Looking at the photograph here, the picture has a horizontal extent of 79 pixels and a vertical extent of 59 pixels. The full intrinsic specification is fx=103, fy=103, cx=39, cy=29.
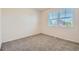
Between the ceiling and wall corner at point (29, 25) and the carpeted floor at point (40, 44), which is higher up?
the ceiling and wall corner at point (29, 25)

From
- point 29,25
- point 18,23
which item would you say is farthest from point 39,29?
point 18,23

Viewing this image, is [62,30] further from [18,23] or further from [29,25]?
[18,23]

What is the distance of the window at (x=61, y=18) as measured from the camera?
1.43m

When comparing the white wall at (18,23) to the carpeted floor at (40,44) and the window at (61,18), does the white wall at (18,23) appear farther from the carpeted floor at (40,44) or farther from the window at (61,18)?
the window at (61,18)

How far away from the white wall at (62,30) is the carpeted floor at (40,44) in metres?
0.06

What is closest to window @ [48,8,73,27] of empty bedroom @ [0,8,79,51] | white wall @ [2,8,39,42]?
empty bedroom @ [0,8,79,51]

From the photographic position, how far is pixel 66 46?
1.42 m

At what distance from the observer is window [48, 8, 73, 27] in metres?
1.43

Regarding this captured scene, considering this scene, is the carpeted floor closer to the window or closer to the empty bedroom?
the empty bedroom

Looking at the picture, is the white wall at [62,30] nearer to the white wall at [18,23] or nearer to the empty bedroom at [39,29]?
the empty bedroom at [39,29]

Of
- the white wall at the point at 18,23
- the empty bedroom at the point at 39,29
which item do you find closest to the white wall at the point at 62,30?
the empty bedroom at the point at 39,29

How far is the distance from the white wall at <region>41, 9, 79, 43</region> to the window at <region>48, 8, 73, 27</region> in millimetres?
58
